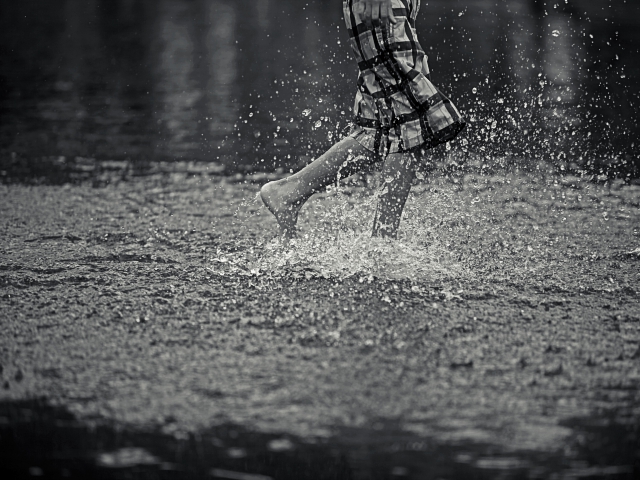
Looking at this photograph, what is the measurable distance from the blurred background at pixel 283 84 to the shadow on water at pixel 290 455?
11.6ft

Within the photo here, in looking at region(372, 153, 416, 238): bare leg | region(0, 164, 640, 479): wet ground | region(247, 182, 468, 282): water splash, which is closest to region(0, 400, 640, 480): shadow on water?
region(0, 164, 640, 479): wet ground

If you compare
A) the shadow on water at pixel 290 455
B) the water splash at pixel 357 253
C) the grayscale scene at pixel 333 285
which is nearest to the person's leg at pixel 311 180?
the grayscale scene at pixel 333 285

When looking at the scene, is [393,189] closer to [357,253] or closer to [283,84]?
[357,253]

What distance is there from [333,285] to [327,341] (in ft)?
2.08

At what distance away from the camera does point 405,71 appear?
3.99 m

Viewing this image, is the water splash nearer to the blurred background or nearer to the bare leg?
the bare leg

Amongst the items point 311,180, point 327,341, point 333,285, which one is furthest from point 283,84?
point 327,341

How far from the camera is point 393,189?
407 cm

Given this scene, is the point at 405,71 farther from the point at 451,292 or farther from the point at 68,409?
the point at 68,409

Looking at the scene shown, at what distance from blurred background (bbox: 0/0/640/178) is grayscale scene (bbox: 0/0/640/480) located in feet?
0.18

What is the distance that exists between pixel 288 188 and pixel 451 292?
1009 millimetres

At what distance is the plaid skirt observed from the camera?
3982 millimetres

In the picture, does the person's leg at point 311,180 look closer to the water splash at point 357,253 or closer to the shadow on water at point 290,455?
the water splash at point 357,253

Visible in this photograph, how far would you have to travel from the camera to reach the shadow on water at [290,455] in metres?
2.27
